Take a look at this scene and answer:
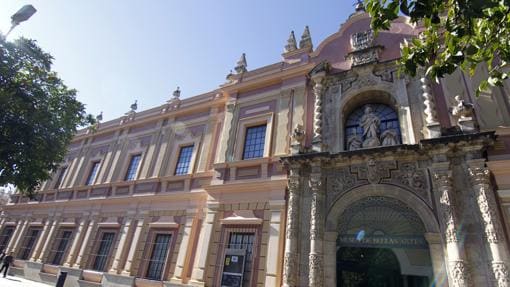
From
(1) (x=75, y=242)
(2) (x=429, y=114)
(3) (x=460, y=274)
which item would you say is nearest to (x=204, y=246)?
(3) (x=460, y=274)

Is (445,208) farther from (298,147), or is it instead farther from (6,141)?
(6,141)

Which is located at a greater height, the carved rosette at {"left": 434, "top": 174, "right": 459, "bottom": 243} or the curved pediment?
the curved pediment

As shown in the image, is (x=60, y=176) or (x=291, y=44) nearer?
(x=291, y=44)

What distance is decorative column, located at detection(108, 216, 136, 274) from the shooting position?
12.3 meters

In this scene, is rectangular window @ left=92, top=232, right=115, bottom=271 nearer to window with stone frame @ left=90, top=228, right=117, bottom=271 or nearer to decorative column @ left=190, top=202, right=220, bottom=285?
window with stone frame @ left=90, top=228, right=117, bottom=271

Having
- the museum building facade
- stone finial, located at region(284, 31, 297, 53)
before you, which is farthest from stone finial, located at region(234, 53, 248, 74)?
stone finial, located at region(284, 31, 297, 53)

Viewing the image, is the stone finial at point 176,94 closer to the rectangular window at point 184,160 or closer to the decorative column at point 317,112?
the rectangular window at point 184,160

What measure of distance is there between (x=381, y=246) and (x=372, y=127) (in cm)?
385

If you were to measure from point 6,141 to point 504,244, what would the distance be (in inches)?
574

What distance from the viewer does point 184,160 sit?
1394cm

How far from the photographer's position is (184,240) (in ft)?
36.6

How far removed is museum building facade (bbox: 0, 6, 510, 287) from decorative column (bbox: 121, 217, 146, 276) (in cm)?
7

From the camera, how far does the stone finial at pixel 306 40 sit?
12.7 m

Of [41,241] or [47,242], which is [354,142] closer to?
[47,242]
